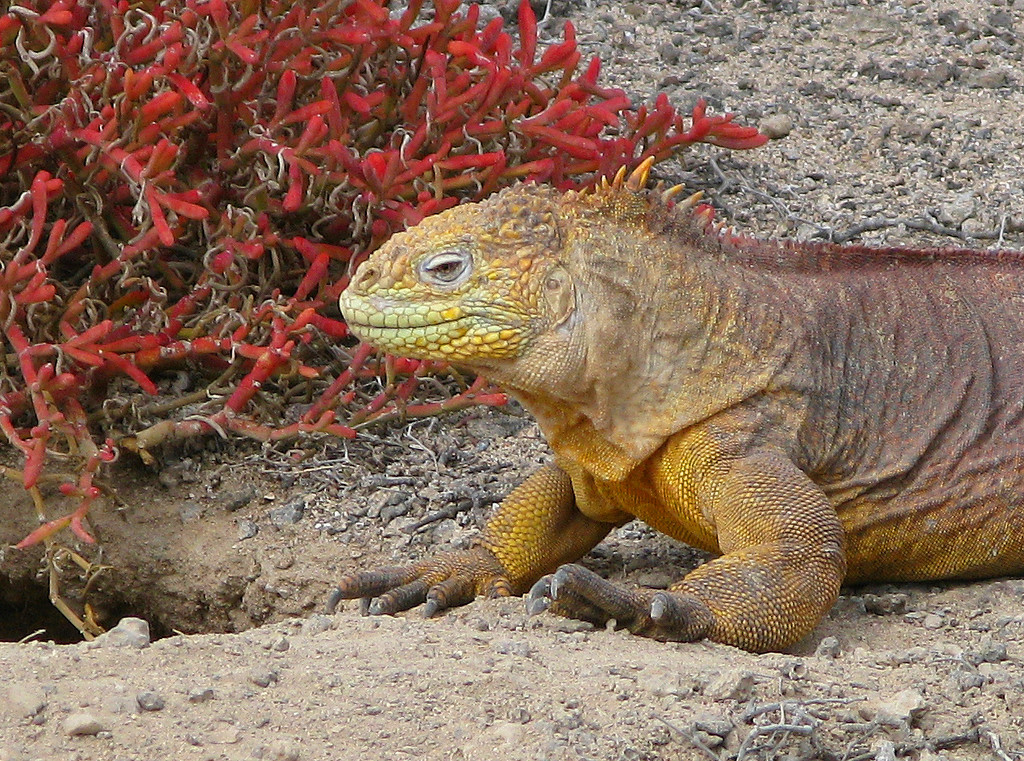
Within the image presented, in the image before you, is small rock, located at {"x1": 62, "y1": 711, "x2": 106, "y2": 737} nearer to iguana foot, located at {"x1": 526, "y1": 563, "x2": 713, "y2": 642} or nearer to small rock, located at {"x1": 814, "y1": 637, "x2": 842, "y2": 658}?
iguana foot, located at {"x1": 526, "y1": 563, "x2": 713, "y2": 642}

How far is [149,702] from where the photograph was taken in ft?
11.8

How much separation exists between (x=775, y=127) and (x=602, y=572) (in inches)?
135

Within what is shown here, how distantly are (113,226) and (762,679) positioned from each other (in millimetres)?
3500

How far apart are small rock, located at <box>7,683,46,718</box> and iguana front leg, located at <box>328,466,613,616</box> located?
1713 mm

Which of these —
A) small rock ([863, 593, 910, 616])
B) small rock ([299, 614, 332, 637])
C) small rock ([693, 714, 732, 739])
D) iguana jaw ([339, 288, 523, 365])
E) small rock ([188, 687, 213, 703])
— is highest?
iguana jaw ([339, 288, 523, 365])

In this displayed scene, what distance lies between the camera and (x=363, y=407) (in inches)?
261

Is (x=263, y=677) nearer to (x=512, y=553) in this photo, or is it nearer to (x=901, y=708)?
(x=901, y=708)

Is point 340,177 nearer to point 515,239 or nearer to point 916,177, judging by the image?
point 515,239

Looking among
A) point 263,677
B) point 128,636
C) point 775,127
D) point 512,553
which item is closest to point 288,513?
point 512,553

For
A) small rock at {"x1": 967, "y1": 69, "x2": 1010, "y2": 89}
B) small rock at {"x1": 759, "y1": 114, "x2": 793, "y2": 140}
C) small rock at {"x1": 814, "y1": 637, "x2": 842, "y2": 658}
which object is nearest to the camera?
small rock at {"x1": 814, "y1": 637, "x2": 842, "y2": 658}

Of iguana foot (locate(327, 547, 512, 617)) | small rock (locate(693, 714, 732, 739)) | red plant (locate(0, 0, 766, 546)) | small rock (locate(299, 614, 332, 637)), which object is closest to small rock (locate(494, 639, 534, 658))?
small rock (locate(299, 614, 332, 637))

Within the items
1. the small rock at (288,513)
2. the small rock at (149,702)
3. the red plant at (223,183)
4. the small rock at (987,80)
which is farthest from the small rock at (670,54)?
the small rock at (149,702)

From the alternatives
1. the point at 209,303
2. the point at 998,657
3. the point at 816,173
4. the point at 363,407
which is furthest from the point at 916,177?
the point at 998,657

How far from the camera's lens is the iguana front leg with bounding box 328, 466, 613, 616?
528cm
